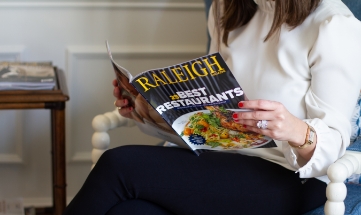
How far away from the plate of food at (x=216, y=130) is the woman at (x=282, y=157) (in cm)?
3

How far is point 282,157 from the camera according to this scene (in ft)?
3.82

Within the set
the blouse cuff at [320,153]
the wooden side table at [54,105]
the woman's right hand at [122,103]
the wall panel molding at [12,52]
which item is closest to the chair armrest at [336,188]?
the blouse cuff at [320,153]

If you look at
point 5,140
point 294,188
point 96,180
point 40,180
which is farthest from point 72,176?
point 294,188

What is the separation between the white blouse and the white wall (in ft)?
1.99

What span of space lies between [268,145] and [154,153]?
241 millimetres

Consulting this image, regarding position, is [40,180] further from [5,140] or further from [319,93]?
[319,93]

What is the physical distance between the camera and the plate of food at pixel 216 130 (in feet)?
3.28

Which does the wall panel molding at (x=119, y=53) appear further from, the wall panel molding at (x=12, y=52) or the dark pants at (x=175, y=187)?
the dark pants at (x=175, y=187)

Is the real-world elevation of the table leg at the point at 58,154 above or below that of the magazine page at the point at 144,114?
below

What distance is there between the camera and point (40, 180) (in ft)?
6.43

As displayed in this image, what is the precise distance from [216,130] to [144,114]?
0.65 ft

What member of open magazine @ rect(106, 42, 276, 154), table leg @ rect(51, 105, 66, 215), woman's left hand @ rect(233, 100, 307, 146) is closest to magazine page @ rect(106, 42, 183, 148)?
open magazine @ rect(106, 42, 276, 154)

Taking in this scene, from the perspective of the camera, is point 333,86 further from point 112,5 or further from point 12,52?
point 12,52

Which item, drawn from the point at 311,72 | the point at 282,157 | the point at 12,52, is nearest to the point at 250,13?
the point at 311,72
